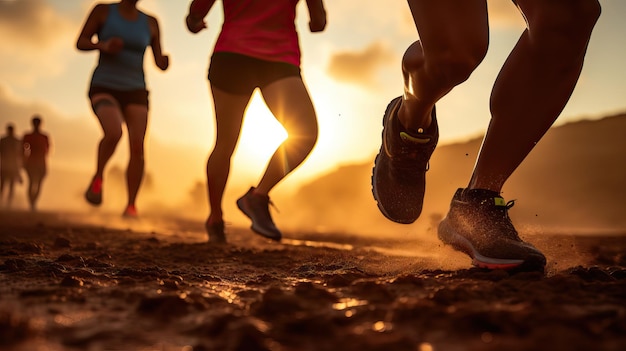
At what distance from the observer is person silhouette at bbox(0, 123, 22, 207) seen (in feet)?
51.1

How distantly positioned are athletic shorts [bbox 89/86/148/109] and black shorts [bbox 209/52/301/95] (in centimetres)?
183

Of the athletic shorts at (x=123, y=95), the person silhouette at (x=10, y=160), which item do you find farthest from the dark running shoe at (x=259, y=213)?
the person silhouette at (x=10, y=160)

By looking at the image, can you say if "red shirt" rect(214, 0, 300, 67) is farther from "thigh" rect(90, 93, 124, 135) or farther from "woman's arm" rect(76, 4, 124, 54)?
"thigh" rect(90, 93, 124, 135)

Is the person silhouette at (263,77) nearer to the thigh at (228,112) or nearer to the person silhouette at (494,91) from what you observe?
the thigh at (228,112)

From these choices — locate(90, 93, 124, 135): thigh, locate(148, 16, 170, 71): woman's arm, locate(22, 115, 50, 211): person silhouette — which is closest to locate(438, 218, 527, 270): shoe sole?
locate(90, 93, 124, 135): thigh

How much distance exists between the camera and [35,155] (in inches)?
528

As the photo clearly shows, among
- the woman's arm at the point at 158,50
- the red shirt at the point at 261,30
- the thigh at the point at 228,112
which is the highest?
the woman's arm at the point at 158,50

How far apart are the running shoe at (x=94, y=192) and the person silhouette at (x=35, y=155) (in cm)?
820

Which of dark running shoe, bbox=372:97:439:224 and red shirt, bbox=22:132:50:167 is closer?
dark running shoe, bbox=372:97:439:224

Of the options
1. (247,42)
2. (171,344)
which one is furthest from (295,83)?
(171,344)

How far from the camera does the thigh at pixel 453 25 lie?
7.36 feet

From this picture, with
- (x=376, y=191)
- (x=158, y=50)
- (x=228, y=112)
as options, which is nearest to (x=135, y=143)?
(x=158, y=50)

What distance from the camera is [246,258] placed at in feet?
11.2

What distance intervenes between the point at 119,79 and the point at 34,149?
9012 millimetres
